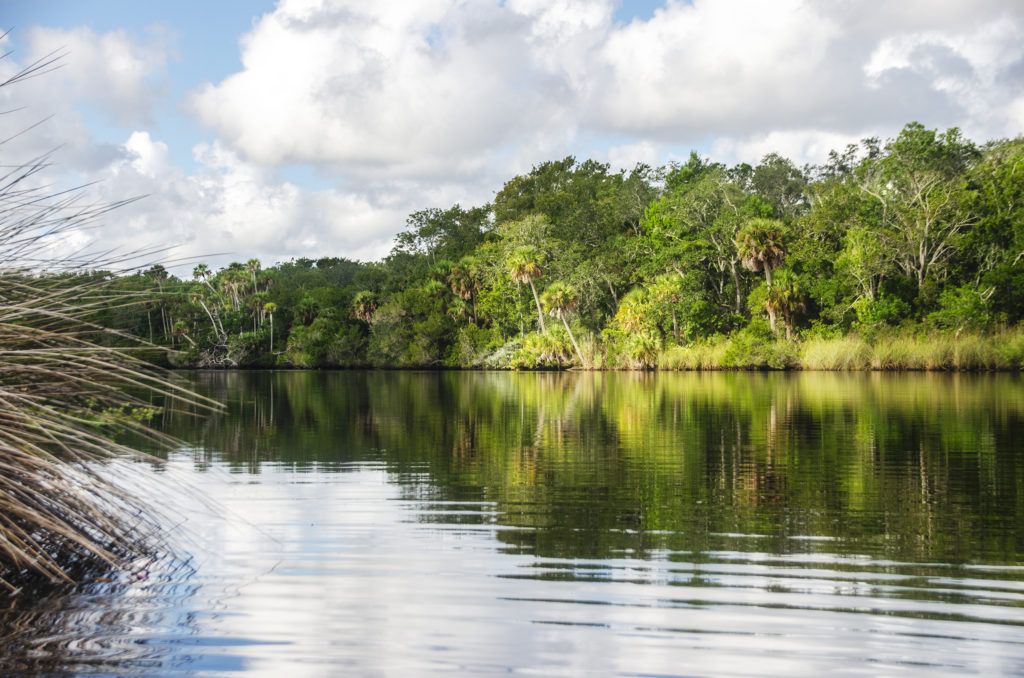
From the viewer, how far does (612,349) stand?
47438mm

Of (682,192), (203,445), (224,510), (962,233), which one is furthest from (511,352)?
(224,510)

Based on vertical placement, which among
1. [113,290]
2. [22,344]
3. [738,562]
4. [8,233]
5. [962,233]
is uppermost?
[962,233]

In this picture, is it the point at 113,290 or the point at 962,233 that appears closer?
the point at 113,290

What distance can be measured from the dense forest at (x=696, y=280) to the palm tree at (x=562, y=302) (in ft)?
0.34

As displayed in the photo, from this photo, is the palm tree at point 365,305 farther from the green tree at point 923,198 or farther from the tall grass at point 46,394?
the tall grass at point 46,394

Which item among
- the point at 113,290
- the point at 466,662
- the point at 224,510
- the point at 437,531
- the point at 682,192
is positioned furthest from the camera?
the point at 682,192

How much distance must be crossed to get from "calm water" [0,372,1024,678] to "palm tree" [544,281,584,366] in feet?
116

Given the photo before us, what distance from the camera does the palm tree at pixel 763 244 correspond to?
42.7m

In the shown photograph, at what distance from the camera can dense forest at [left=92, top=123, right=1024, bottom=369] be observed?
131 ft

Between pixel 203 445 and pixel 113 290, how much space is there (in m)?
9.51

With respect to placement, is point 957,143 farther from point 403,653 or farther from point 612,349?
point 403,653

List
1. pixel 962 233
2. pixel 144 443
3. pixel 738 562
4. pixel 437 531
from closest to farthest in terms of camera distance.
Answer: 1. pixel 738 562
2. pixel 437 531
3. pixel 144 443
4. pixel 962 233

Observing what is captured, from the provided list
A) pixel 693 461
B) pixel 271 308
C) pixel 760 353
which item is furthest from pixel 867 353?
pixel 271 308

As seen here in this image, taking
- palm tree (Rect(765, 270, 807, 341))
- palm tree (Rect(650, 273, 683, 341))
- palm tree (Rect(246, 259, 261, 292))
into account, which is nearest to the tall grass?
palm tree (Rect(765, 270, 807, 341))
